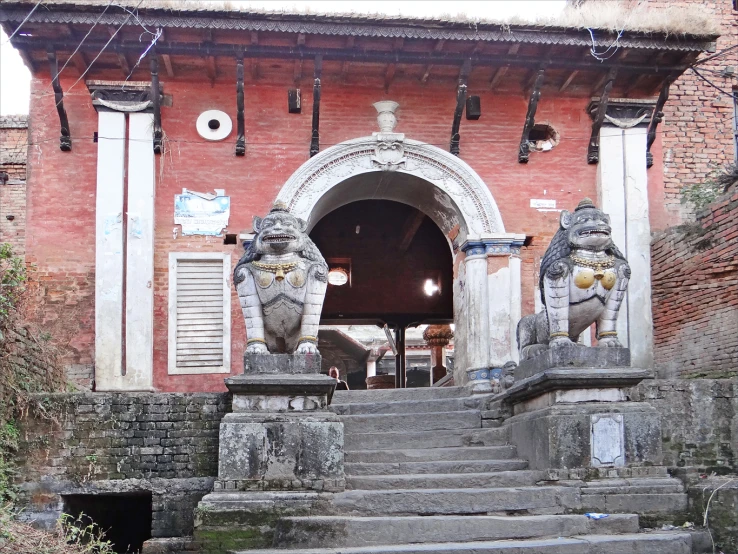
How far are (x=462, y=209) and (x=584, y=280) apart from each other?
402cm

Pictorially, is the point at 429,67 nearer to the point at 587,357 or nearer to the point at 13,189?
the point at 587,357

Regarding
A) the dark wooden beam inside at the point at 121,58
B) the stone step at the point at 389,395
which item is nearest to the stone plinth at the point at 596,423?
the stone step at the point at 389,395

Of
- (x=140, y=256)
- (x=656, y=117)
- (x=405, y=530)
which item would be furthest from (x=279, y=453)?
(x=656, y=117)

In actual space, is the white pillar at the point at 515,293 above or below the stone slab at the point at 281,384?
above

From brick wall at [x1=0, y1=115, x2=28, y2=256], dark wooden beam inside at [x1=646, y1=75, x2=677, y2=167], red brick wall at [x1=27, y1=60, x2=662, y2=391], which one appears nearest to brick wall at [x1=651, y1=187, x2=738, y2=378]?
red brick wall at [x1=27, y1=60, x2=662, y2=391]

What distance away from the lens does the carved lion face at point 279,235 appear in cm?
764

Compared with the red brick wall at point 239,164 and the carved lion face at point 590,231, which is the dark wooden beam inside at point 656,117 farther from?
the carved lion face at point 590,231

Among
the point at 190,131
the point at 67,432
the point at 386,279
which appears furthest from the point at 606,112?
the point at 67,432

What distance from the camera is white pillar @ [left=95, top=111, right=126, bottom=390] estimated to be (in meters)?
10.8

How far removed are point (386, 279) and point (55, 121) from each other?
26.7ft

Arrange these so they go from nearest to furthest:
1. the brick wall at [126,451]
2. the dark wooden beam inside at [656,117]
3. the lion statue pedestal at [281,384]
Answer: the lion statue pedestal at [281,384], the brick wall at [126,451], the dark wooden beam inside at [656,117]

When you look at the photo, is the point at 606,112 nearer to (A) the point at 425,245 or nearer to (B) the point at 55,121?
(A) the point at 425,245

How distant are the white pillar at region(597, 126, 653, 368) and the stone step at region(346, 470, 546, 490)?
14.4 ft

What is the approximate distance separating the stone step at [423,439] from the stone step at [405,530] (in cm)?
192
